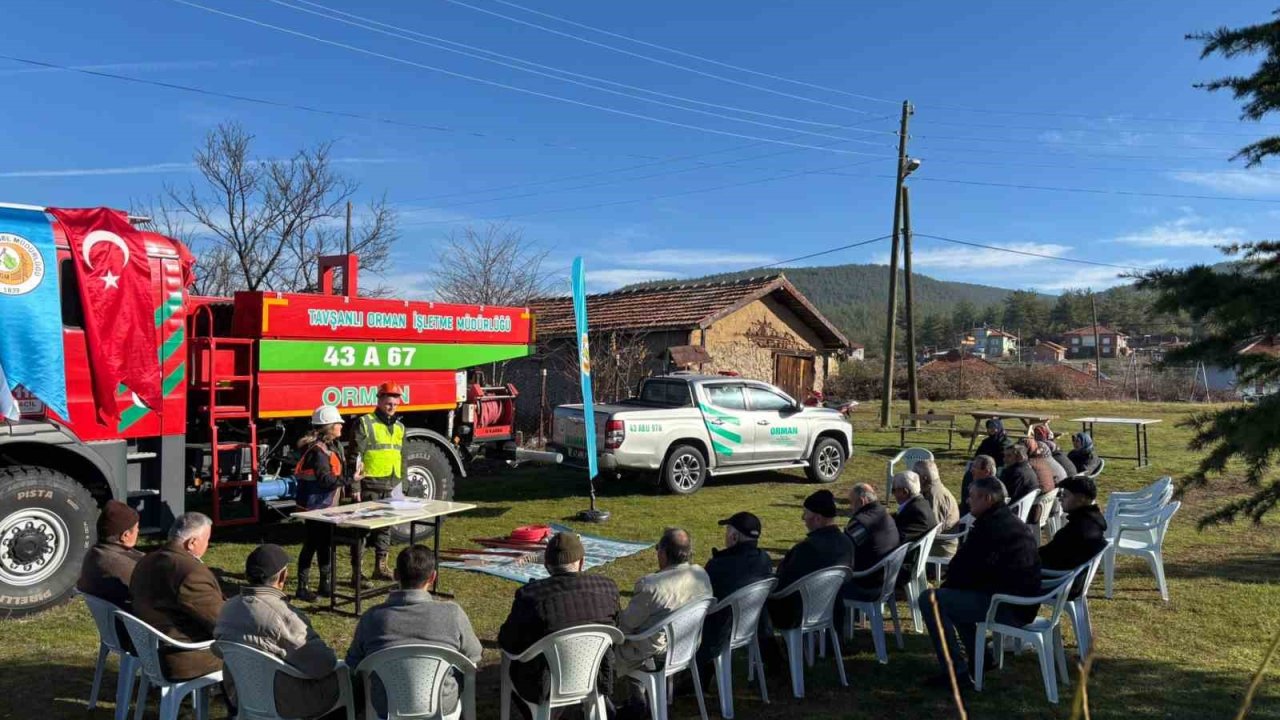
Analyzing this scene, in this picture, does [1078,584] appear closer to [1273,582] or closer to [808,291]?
[1273,582]

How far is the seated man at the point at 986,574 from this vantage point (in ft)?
16.9

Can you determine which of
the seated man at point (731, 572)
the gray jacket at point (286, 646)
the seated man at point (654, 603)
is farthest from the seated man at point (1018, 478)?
the gray jacket at point (286, 646)

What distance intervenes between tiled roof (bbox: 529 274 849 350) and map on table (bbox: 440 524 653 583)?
37.4ft

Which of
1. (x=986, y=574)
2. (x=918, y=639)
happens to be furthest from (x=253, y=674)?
(x=918, y=639)

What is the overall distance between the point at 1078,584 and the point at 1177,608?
2.32m

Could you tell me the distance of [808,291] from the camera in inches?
6270

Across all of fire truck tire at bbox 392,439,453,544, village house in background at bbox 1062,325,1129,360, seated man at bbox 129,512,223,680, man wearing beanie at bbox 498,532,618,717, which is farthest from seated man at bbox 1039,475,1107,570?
village house in background at bbox 1062,325,1129,360

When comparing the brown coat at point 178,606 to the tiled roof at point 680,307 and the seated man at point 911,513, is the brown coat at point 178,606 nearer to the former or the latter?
the seated man at point 911,513

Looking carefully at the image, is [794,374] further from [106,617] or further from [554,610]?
[106,617]

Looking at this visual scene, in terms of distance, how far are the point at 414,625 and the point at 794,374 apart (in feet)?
66.2

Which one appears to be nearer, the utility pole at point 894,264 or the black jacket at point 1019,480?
the black jacket at point 1019,480

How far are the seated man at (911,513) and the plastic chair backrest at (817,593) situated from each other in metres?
1.22

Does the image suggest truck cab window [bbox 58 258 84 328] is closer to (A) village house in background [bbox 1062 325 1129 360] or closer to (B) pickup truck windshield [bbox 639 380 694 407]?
(B) pickup truck windshield [bbox 639 380 694 407]

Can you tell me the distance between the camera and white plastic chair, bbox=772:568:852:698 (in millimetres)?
5262
